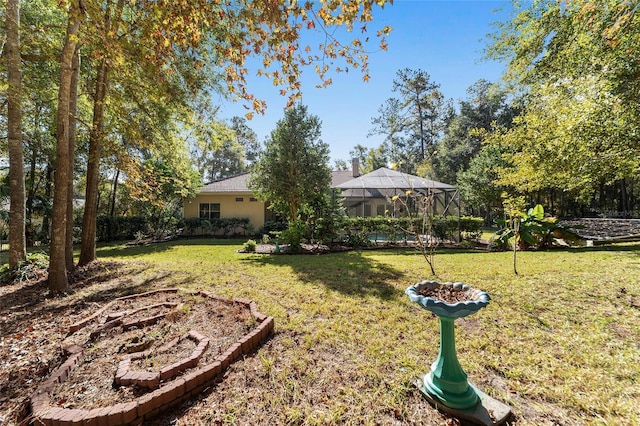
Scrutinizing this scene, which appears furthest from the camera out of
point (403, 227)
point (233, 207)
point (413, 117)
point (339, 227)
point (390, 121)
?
point (390, 121)

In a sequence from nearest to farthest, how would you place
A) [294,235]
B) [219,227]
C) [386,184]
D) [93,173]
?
1. [93,173]
2. [294,235]
3. [386,184]
4. [219,227]

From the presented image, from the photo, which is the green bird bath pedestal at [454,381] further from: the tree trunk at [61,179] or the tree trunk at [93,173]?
the tree trunk at [93,173]

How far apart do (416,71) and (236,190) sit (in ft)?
80.1

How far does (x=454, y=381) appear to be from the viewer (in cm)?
211

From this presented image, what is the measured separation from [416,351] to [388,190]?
13.4 meters

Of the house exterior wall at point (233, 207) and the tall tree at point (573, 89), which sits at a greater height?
the tall tree at point (573, 89)

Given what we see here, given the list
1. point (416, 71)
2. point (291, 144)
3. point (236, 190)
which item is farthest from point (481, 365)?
point (416, 71)

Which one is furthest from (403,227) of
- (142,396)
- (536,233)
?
(142,396)

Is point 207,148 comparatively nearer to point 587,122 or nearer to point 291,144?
point 291,144

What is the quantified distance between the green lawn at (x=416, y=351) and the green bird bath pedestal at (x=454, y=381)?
13 centimetres

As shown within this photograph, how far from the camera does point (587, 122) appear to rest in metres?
6.13

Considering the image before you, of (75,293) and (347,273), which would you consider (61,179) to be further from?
(347,273)

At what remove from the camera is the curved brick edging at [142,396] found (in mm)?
1931

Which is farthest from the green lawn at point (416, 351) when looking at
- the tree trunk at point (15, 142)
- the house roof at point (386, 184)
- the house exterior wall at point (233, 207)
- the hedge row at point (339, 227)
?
the house exterior wall at point (233, 207)
